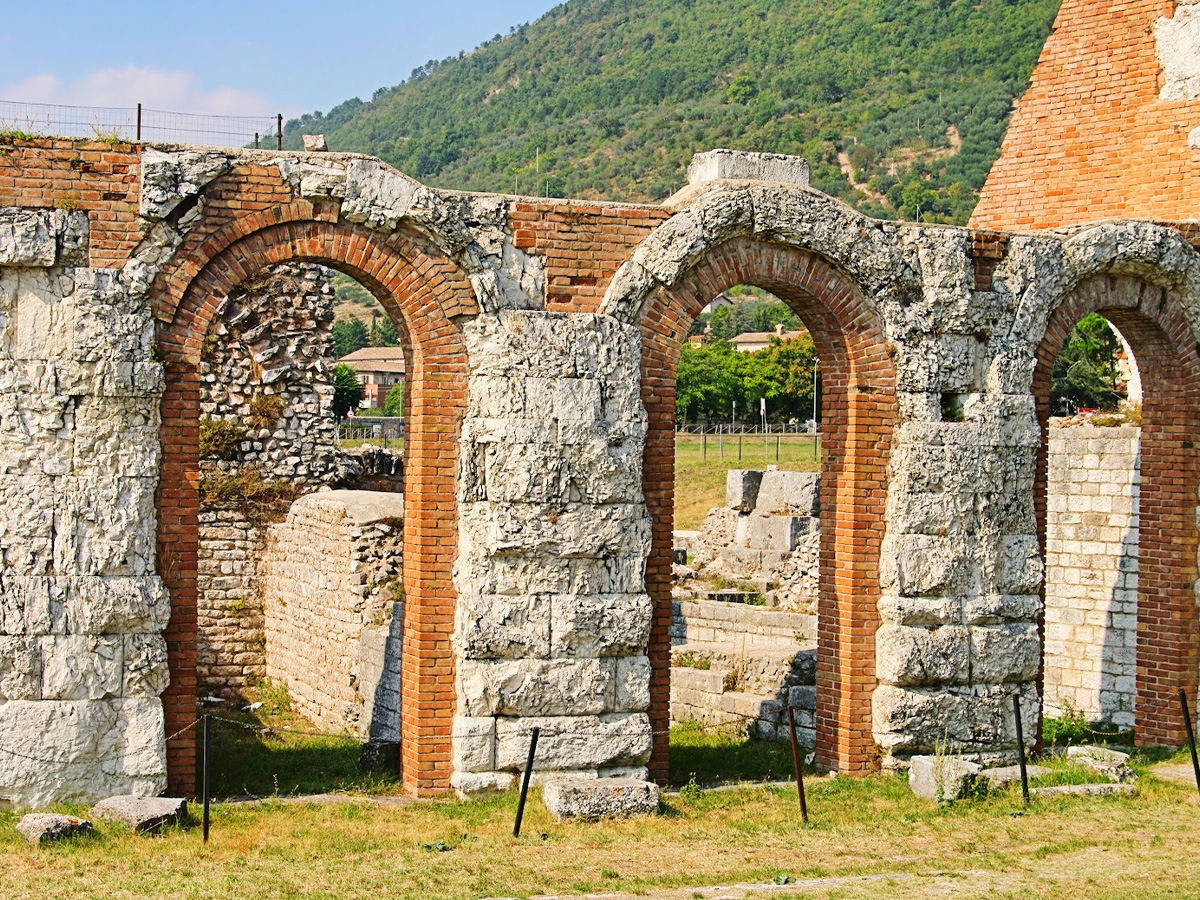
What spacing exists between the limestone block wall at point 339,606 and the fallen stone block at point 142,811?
372 centimetres

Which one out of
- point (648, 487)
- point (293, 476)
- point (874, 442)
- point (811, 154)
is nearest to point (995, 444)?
A: point (874, 442)

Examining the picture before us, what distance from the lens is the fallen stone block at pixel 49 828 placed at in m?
9.57

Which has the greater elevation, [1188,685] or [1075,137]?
[1075,137]

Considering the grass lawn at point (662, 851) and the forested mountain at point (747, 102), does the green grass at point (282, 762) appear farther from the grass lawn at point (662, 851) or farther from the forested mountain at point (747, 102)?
the forested mountain at point (747, 102)

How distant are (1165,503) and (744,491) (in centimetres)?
979

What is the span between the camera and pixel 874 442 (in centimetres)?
1295

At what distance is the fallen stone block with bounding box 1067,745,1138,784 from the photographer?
12.5 m

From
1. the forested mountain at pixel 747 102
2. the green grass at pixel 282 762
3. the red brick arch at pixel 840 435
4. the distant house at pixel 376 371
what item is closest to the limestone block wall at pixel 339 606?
the green grass at pixel 282 762

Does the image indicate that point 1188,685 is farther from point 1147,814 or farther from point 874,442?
point 874,442

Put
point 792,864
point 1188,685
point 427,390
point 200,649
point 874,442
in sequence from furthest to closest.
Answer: point 200,649 → point 1188,685 → point 874,442 → point 427,390 → point 792,864

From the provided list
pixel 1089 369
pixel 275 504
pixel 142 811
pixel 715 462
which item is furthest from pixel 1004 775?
pixel 715 462

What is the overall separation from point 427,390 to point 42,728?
3733mm

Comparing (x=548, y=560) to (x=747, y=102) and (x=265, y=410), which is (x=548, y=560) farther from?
(x=747, y=102)

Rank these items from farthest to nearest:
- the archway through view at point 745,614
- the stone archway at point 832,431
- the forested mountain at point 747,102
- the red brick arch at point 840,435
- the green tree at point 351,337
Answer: the green tree at point 351,337 → the forested mountain at point 747,102 → the archway through view at point 745,614 → the red brick arch at point 840,435 → the stone archway at point 832,431
